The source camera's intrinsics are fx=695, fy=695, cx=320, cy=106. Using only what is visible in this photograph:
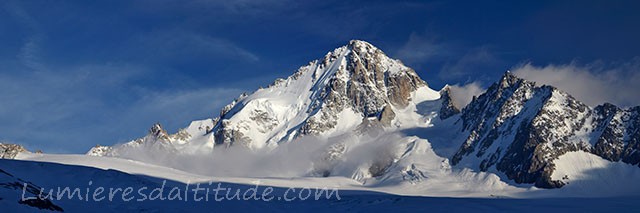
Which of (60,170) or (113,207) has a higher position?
(60,170)

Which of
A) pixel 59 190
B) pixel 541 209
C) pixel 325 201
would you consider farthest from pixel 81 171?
pixel 541 209

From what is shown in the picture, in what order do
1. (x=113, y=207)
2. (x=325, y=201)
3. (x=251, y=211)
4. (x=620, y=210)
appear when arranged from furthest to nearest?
1. (x=325, y=201)
2. (x=620, y=210)
3. (x=251, y=211)
4. (x=113, y=207)

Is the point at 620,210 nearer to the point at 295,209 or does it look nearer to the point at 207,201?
the point at 295,209

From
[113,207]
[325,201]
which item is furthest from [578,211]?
[113,207]

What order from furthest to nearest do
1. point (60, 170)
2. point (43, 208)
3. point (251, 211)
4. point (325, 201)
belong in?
point (325, 201) < point (60, 170) < point (251, 211) < point (43, 208)

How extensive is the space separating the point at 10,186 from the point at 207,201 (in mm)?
38080

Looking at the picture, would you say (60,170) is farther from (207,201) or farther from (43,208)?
(43,208)

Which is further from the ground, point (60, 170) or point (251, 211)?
point (60, 170)

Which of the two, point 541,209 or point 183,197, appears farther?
point 541,209

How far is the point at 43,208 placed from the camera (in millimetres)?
89312

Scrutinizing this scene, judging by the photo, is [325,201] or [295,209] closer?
[295,209]

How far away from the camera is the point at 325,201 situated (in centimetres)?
15900

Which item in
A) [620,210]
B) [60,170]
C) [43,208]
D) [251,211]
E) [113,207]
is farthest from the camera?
[620,210]

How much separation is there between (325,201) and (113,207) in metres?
61.3
